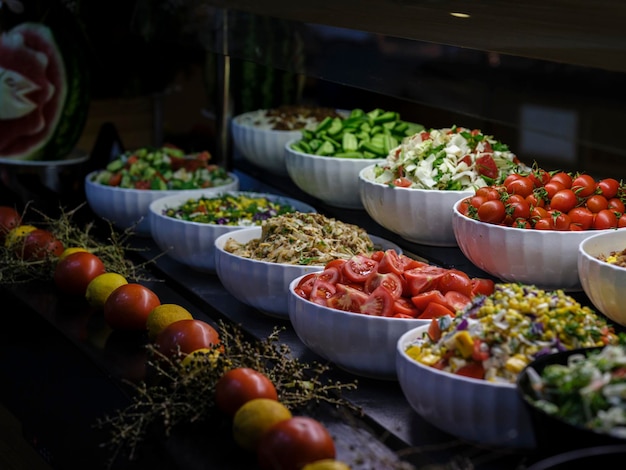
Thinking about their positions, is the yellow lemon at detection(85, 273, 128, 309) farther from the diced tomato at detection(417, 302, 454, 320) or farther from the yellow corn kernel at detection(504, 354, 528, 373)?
the yellow corn kernel at detection(504, 354, 528, 373)

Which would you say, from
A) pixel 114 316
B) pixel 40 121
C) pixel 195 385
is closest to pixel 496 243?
pixel 195 385

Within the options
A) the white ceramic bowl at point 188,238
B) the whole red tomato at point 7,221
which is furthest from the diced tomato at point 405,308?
the whole red tomato at point 7,221

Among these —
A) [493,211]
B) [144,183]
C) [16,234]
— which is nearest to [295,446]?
[493,211]

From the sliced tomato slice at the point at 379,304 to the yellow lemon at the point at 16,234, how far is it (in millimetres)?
1417

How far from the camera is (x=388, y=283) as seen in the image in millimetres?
2117

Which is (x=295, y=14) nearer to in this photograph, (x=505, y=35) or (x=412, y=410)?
(x=505, y=35)

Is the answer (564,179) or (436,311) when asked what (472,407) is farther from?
(564,179)

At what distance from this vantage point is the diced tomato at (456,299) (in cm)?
205

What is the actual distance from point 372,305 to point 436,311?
134mm

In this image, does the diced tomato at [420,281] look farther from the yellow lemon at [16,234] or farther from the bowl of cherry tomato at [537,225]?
the yellow lemon at [16,234]

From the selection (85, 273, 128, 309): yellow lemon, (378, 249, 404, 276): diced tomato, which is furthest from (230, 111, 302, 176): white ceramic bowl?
(378, 249, 404, 276): diced tomato

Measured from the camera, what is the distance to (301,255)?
2.46 meters

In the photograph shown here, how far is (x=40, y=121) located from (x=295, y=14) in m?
1.52

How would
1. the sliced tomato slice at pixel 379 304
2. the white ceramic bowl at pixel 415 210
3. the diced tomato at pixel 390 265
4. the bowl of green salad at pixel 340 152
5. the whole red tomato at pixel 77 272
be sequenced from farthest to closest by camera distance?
the bowl of green salad at pixel 340 152 < the whole red tomato at pixel 77 272 < the white ceramic bowl at pixel 415 210 < the diced tomato at pixel 390 265 < the sliced tomato slice at pixel 379 304
